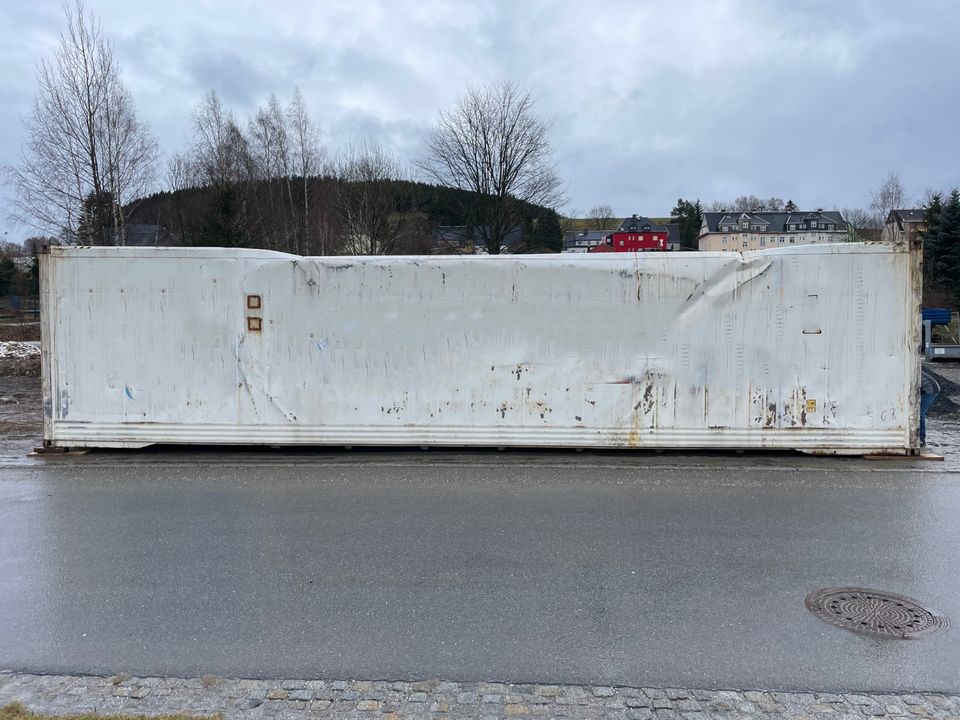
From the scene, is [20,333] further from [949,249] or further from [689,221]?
[689,221]

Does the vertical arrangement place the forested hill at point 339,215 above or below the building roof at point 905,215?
below

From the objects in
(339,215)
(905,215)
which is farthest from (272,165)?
(905,215)

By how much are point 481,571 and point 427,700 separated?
1544 mm

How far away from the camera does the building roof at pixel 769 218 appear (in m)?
118

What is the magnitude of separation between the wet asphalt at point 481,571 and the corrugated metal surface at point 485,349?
786mm

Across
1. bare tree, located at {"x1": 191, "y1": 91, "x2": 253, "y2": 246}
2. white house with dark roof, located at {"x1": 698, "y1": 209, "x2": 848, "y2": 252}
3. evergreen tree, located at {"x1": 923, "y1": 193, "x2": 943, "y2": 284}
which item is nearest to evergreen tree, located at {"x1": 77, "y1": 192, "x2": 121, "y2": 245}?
bare tree, located at {"x1": 191, "y1": 91, "x2": 253, "y2": 246}

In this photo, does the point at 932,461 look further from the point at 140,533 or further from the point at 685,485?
the point at 140,533

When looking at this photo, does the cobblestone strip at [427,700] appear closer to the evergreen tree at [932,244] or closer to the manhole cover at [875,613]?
the manhole cover at [875,613]

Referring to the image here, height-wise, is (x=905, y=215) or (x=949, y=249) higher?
(x=905, y=215)

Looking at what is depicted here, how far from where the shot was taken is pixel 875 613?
165 inches

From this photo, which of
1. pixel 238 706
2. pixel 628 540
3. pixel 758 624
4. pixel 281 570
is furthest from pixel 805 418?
pixel 238 706

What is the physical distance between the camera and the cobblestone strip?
322cm

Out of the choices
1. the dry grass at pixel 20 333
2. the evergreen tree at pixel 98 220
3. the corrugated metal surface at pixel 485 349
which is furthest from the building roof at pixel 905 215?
the dry grass at pixel 20 333

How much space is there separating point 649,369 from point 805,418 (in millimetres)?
1951
